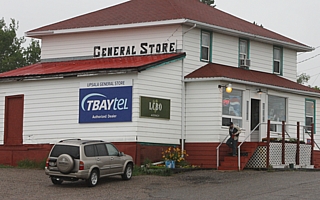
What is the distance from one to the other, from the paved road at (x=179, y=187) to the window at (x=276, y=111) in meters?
5.88

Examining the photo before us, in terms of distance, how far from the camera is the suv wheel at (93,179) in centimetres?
Answer: 2161

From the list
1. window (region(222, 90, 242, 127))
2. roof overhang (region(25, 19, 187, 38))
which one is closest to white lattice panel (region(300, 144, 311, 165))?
window (region(222, 90, 242, 127))

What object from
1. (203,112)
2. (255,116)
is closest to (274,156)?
(255,116)

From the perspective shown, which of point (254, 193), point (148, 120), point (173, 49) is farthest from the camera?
point (173, 49)

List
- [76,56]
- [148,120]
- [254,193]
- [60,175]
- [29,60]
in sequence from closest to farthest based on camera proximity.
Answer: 1. [254,193]
2. [60,175]
3. [148,120]
4. [76,56]
5. [29,60]

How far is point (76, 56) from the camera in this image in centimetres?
3275

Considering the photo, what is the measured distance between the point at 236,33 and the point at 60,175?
45.6ft

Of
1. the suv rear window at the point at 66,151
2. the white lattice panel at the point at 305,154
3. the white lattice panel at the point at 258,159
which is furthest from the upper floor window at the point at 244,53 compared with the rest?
the suv rear window at the point at 66,151

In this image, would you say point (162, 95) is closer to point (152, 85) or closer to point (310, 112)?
point (152, 85)

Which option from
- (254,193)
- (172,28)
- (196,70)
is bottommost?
(254,193)

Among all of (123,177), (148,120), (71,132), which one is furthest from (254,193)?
(71,132)

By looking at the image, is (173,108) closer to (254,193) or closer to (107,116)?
(107,116)

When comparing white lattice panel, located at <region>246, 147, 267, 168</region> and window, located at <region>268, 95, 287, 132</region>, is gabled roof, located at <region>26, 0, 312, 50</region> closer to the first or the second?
window, located at <region>268, 95, 287, 132</region>

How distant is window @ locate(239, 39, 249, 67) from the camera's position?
1286 inches
